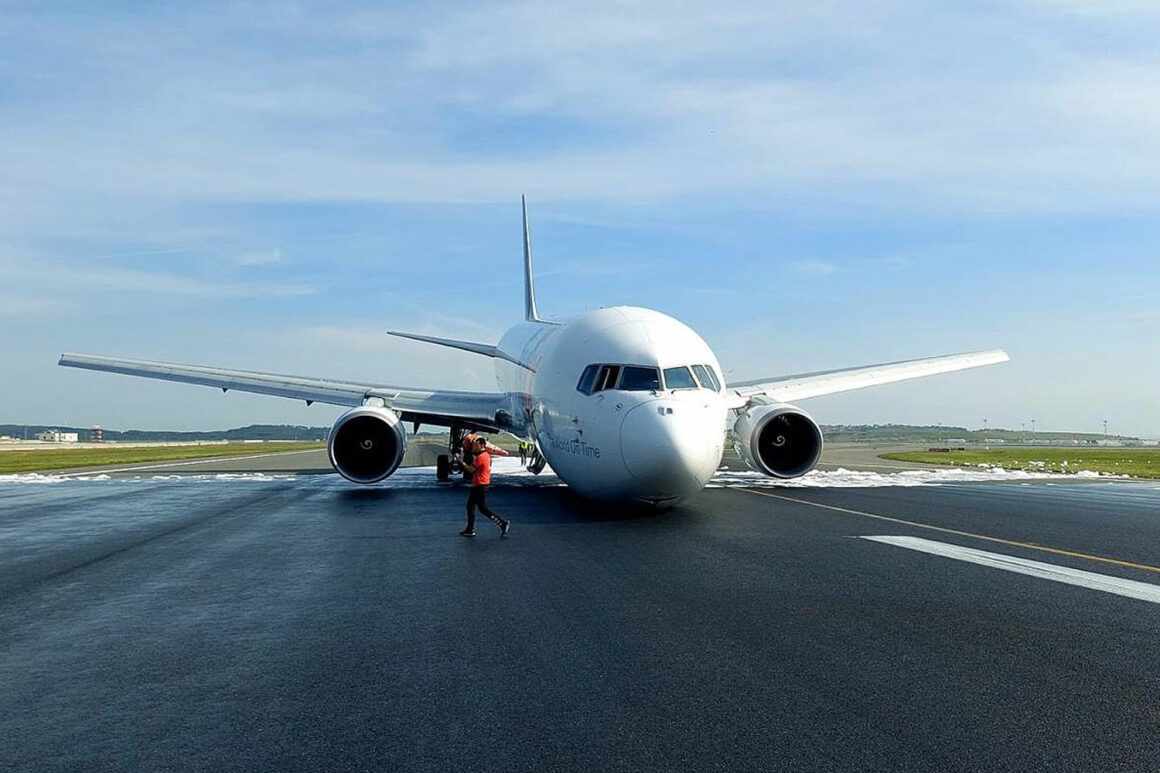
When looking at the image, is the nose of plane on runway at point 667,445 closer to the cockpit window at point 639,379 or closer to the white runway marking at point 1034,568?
the cockpit window at point 639,379

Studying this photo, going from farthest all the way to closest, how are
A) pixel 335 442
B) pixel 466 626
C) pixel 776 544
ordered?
pixel 335 442
pixel 776 544
pixel 466 626

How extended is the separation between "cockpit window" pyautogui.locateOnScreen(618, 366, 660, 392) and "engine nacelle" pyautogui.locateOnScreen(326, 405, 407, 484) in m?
8.93

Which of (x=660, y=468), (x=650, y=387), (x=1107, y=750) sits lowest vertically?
(x=1107, y=750)

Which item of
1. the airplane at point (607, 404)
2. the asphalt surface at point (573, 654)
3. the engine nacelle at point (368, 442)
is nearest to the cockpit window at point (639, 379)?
the airplane at point (607, 404)

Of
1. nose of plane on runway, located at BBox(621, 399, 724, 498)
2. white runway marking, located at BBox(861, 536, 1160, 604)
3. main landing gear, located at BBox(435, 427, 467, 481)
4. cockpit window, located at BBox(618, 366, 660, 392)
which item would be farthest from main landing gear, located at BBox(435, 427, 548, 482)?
white runway marking, located at BBox(861, 536, 1160, 604)

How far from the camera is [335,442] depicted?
2311cm

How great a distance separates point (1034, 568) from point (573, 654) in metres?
6.70

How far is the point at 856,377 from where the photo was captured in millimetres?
28875

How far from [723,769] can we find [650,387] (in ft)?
38.0

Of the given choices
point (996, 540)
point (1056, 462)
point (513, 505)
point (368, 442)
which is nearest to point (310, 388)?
point (368, 442)

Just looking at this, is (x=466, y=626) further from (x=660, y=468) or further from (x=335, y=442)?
(x=335, y=442)

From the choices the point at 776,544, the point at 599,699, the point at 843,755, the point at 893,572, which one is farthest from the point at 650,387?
the point at 843,755

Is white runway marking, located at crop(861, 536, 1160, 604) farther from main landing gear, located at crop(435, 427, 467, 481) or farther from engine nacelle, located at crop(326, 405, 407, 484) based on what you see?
main landing gear, located at crop(435, 427, 467, 481)

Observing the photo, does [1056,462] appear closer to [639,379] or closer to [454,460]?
[454,460]
